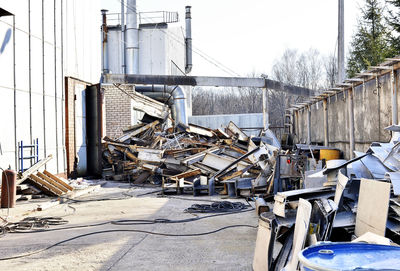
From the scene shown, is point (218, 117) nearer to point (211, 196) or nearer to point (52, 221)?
point (211, 196)

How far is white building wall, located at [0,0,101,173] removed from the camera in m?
10.6

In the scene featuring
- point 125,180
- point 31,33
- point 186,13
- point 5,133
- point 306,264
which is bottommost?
point 125,180

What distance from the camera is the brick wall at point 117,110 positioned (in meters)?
21.2

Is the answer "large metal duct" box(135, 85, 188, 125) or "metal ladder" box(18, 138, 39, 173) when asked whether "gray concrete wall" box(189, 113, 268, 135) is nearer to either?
"large metal duct" box(135, 85, 188, 125)

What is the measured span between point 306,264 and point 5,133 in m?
9.58

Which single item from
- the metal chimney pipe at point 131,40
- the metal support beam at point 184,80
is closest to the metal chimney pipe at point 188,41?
the metal chimney pipe at point 131,40

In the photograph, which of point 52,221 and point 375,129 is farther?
point 375,129

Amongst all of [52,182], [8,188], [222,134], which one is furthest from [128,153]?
[8,188]

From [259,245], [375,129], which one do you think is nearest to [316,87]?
[375,129]

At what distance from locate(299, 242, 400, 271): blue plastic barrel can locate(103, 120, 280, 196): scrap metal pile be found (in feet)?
26.8

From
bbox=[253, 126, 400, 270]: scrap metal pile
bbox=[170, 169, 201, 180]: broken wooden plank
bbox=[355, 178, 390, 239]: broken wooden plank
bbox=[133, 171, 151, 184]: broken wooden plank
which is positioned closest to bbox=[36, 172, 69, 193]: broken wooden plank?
bbox=[170, 169, 201, 180]: broken wooden plank

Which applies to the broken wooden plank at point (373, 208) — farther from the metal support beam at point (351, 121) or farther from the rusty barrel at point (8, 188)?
the metal support beam at point (351, 121)

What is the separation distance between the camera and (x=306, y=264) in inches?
104

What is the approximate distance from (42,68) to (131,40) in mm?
17342
